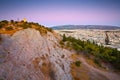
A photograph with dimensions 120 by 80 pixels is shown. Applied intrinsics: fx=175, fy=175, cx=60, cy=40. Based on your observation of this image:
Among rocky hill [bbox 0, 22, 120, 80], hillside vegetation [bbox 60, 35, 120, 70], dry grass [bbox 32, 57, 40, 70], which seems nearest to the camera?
rocky hill [bbox 0, 22, 120, 80]

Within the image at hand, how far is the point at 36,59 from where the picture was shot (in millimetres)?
19547

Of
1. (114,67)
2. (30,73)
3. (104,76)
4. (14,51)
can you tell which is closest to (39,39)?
(14,51)

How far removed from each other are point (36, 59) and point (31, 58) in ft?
1.90

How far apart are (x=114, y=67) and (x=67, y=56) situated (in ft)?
28.9

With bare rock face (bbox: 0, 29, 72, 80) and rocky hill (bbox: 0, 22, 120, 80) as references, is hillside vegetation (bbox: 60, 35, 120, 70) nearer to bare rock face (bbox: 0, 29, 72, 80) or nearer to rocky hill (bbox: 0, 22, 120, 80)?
rocky hill (bbox: 0, 22, 120, 80)

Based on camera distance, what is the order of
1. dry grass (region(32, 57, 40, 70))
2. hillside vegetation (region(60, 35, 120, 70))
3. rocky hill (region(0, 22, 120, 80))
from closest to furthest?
1. rocky hill (region(0, 22, 120, 80))
2. dry grass (region(32, 57, 40, 70))
3. hillside vegetation (region(60, 35, 120, 70))

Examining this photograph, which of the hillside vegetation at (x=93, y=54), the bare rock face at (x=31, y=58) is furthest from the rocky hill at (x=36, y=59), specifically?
the hillside vegetation at (x=93, y=54)

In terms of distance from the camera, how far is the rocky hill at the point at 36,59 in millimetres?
17922

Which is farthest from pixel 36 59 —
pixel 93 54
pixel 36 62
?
pixel 93 54

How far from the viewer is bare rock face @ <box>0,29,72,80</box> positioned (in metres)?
17.7

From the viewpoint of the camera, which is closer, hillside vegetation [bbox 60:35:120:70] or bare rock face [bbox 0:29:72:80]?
bare rock face [bbox 0:29:72:80]

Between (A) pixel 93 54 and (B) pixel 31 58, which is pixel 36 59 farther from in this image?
(A) pixel 93 54

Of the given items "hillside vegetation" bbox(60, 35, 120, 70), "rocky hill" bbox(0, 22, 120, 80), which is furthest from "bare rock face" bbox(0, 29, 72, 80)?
"hillside vegetation" bbox(60, 35, 120, 70)

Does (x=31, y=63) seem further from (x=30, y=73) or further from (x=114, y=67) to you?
(x=114, y=67)
